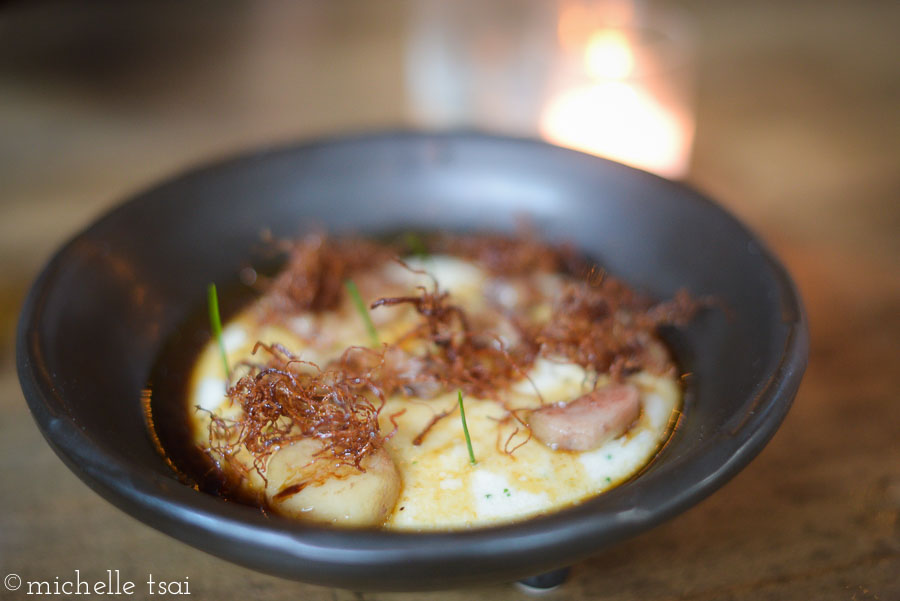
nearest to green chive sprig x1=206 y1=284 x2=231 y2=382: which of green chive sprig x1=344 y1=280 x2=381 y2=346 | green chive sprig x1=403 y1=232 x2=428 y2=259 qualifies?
green chive sprig x1=344 y1=280 x2=381 y2=346

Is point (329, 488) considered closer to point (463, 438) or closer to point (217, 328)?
point (463, 438)

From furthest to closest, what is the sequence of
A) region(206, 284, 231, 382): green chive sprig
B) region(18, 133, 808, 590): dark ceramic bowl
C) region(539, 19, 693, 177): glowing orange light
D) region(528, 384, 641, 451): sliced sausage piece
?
1. region(539, 19, 693, 177): glowing orange light
2. region(206, 284, 231, 382): green chive sprig
3. region(528, 384, 641, 451): sliced sausage piece
4. region(18, 133, 808, 590): dark ceramic bowl

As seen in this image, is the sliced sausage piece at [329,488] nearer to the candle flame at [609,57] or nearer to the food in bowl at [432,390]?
the food in bowl at [432,390]

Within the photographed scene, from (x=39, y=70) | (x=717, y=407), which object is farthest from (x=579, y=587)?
(x=39, y=70)

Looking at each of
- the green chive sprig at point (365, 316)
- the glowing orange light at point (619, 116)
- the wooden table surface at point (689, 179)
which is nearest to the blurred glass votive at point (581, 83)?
the glowing orange light at point (619, 116)

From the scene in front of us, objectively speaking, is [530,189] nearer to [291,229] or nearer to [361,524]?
[291,229]

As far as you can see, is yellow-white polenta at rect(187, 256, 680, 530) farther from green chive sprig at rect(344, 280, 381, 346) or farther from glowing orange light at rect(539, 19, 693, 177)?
glowing orange light at rect(539, 19, 693, 177)

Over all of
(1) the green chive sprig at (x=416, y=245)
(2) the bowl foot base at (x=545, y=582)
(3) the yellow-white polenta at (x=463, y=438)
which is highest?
(1) the green chive sprig at (x=416, y=245)
